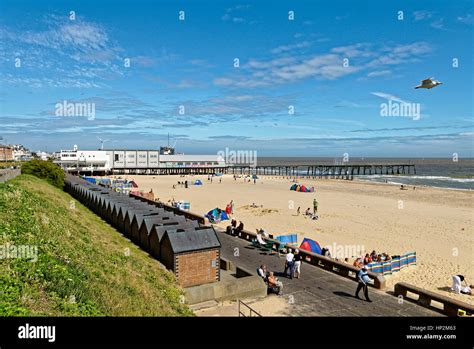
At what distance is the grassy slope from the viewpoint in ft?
22.3

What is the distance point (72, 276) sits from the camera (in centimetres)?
870

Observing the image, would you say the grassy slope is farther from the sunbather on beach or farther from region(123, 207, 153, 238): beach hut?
the sunbather on beach

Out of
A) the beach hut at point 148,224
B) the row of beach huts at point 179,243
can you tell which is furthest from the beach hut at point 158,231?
the beach hut at point 148,224

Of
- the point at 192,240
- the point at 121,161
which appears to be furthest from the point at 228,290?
the point at 121,161

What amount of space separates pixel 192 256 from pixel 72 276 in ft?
18.5

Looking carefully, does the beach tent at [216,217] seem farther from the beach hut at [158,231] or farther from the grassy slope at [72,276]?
the grassy slope at [72,276]

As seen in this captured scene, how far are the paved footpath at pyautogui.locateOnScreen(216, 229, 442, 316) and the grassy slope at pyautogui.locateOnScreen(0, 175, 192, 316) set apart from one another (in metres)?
4.78

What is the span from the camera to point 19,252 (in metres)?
9.02

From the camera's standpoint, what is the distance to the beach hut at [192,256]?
13.4 metres
